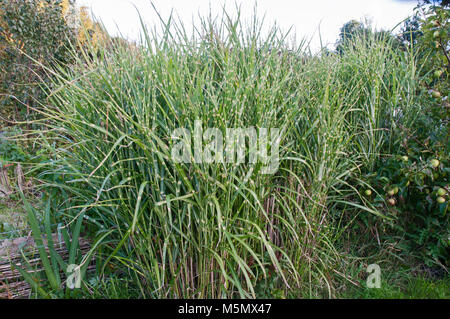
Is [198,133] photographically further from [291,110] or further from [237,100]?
[291,110]

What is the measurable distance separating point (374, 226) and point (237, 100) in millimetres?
1416

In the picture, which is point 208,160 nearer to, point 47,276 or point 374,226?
point 47,276

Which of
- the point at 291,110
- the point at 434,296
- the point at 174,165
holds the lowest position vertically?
the point at 434,296

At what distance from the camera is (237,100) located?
161cm

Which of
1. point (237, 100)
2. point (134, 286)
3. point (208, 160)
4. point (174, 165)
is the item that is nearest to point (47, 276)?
point (134, 286)

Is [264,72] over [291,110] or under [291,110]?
over

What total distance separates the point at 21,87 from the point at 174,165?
16.0 feet
